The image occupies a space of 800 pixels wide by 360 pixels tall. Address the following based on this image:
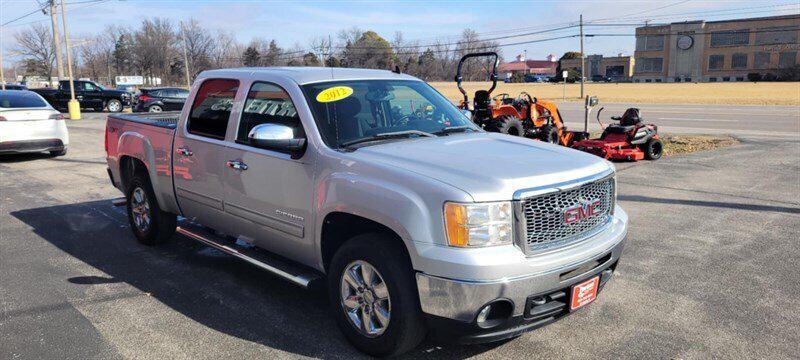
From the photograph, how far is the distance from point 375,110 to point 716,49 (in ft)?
356

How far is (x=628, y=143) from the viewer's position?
11.8m

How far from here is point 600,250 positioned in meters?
3.49

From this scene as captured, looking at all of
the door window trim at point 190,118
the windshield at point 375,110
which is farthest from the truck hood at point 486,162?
the door window trim at point 190,118

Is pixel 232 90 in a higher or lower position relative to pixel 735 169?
higher

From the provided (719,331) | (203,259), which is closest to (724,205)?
(719,331)

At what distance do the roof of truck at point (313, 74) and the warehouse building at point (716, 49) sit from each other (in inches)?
4013

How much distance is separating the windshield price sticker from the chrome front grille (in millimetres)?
1731

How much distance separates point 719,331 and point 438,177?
2364 millimetres

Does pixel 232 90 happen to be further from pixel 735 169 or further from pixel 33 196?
pixel 735 169

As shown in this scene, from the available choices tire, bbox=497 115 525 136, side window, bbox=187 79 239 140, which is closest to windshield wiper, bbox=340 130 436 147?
side window, bbox=187 79 239 140

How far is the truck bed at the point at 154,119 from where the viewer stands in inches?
221

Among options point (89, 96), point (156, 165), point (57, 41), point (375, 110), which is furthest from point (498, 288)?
point (89, 96)

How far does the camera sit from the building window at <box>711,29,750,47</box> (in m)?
93.3

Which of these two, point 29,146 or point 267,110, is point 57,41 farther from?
point 267,110
